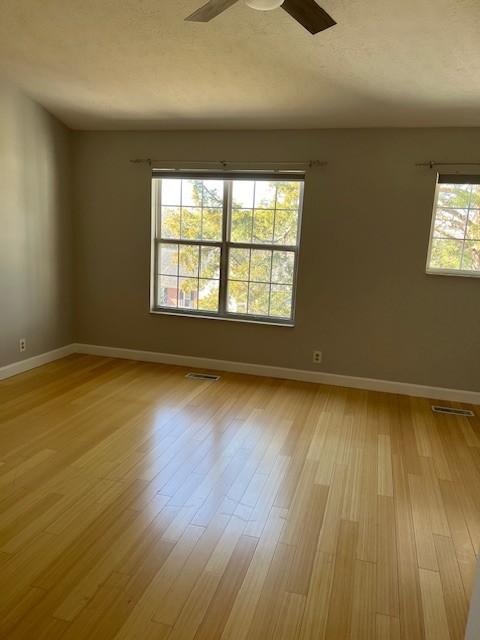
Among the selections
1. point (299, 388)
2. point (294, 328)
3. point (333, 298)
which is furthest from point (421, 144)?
point (299, 388)

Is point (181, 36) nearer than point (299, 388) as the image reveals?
Yes

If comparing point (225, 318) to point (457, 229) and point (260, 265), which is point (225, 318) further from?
point (457, 229)

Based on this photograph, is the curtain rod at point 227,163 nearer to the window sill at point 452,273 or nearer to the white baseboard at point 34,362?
the window sill at point 452,273

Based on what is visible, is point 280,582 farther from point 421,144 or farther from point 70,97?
point 70,97

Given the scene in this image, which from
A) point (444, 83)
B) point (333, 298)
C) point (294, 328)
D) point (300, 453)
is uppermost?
point (444, 83)

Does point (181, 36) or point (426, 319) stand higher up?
point (181, 36)

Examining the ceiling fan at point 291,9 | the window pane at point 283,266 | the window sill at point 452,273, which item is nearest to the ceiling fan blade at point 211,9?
the ceiling fan at point 291,9

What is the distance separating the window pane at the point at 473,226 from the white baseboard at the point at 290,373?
4.46 ft

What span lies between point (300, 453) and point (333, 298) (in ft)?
5.65

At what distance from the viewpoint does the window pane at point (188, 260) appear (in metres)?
4.55

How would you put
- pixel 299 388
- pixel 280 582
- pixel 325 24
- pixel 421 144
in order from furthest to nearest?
pixel 299 388, pixel 421 144, pixel 325 24, pixel 280 582

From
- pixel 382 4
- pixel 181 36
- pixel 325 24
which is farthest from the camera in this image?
pixel 181 36

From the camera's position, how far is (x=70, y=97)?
12.7 feet

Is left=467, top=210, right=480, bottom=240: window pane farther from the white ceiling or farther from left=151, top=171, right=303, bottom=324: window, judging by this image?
left=151, top=171, right=303, bottom=324: window
